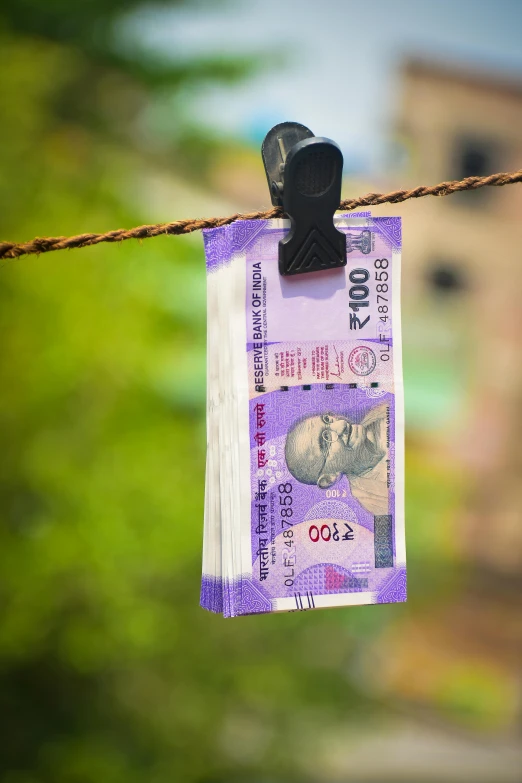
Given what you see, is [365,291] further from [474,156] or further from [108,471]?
[474,156]

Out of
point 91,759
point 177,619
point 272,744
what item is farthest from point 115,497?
point 272,744

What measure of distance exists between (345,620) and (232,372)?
437 cm

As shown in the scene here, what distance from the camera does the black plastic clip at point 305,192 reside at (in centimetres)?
A: 61

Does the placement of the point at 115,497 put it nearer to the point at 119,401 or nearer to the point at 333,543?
the point at 119,401

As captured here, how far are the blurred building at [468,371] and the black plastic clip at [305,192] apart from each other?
4.33m

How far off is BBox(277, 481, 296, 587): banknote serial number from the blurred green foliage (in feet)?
10.3

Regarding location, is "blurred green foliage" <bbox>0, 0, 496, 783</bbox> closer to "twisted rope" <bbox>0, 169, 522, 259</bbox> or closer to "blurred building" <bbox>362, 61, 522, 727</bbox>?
"blurred building" <bbox>362, 61, 522, 727</bbox>

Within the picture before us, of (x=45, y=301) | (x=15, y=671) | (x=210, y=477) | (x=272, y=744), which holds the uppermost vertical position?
(x=45, y=301)

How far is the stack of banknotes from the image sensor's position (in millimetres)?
667

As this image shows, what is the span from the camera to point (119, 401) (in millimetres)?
3926

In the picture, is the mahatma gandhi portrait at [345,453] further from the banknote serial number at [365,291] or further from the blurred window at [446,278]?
the blurred window at [446,278]

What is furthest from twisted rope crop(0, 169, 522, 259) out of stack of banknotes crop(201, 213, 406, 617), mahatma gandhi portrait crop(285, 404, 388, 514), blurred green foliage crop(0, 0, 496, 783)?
blurred green foliage crop(0, 0, 496, 783)

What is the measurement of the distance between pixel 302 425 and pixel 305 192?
7.6 inches

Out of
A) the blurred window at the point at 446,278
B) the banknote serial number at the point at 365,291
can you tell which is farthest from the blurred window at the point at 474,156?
the banknote serial number at the point at 365,291
